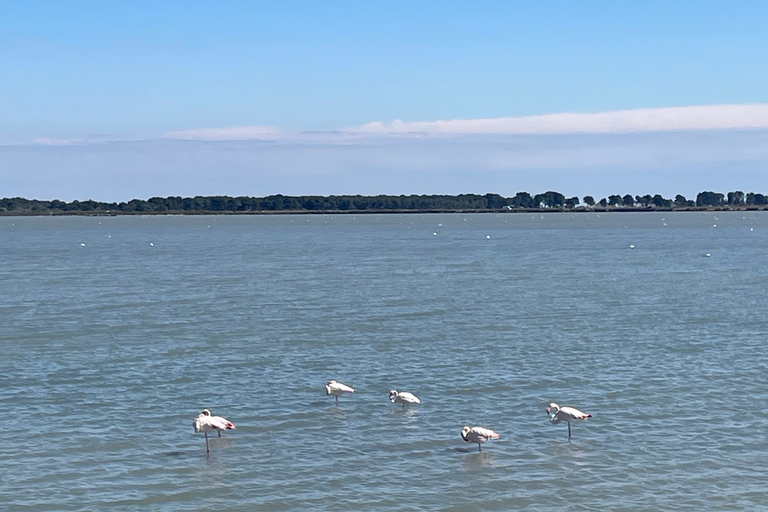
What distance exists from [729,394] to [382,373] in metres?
11.0

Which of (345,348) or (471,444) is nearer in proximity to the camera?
(471,444)

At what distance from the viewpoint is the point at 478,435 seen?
2503 centimetres

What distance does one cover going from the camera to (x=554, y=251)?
122 meters

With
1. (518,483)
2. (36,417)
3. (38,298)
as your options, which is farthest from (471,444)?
(38,298)

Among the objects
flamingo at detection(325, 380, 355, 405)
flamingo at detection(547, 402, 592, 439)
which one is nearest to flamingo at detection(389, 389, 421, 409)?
flamingo at detection(325, 380, 355, 405)

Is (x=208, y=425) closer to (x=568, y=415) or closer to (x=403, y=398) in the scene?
(x=403, y=398)

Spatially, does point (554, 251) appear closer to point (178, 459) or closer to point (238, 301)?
point (238, 301)

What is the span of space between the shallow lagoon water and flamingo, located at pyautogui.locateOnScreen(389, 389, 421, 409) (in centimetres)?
30

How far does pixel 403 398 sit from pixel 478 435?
4352 mm

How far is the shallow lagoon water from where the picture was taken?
896 inches

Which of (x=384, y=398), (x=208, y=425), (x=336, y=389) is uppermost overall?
(x=336, y=389)

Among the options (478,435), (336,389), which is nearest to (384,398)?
(336,389)

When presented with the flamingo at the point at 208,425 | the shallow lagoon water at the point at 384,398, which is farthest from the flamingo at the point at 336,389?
the flamingo at the point at 208,425

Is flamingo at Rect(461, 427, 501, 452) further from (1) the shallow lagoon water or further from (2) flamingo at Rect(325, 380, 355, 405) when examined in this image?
(2) flamingo at Rect(325, 380, 355, 405)
